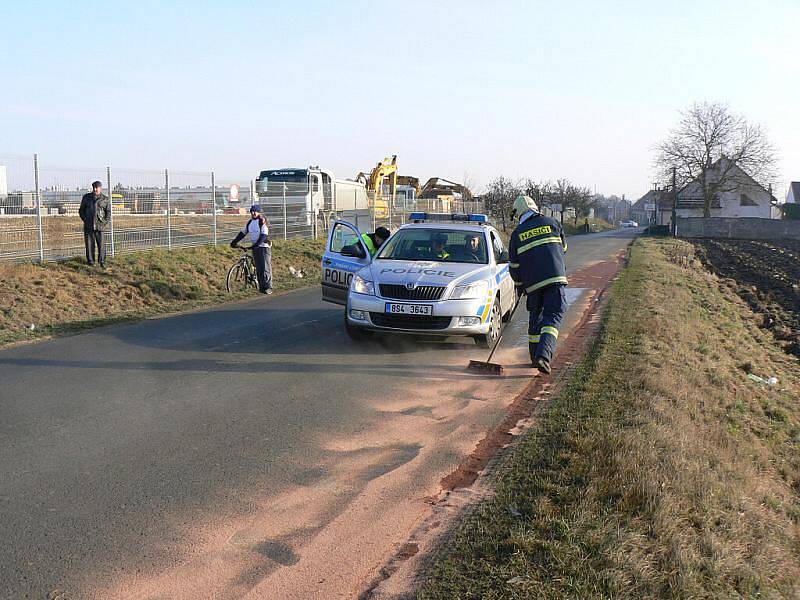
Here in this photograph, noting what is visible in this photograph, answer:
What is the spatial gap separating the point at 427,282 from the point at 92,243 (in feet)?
30.1

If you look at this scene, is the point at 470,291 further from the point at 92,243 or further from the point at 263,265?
the point at 92,243

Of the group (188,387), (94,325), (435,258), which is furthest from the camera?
(94,325)

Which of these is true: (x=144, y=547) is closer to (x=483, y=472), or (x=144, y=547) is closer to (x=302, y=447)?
(x=302, y=447)

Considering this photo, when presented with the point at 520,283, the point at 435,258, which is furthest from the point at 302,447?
the point at 435,258

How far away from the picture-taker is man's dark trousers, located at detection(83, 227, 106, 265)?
50.0 ft

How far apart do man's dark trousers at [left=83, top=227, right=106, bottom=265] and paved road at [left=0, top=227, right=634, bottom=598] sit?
566 centimetres

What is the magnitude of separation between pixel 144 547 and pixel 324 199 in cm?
2705

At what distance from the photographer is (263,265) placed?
52.4 ft

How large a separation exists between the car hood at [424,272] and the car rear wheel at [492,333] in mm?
467

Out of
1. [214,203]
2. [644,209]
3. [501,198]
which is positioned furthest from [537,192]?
[644,209]

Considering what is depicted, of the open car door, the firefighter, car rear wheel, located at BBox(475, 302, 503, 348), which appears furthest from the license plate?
the open car door

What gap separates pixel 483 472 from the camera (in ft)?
17.0

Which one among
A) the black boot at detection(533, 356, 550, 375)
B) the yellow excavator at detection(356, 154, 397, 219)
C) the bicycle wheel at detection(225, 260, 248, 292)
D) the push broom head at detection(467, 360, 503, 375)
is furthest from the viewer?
the yellow excavator at detection(356, 154, 397, 219)

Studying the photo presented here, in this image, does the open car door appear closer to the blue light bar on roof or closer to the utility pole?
the blue light bar on roof
